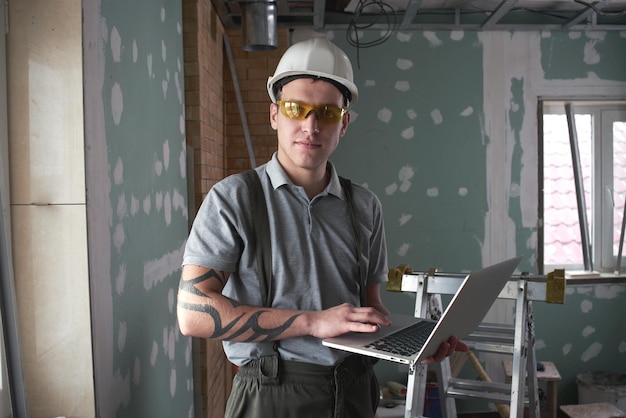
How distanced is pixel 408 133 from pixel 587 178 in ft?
4.96

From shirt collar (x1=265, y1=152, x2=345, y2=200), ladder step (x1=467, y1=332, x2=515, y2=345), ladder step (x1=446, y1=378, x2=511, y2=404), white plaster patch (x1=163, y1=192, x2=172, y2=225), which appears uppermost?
shirt collar (x1=265, y1=152, x2=345, y2=200)

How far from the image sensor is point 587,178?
4617 millimetres

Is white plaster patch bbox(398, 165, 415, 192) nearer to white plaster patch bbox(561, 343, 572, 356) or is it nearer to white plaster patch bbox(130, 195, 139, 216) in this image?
white plaster patch bbox(561, 343, 572, 356)

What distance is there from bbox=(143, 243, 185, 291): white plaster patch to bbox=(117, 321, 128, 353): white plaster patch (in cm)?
28

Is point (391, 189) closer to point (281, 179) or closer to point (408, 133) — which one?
point (408, 133)

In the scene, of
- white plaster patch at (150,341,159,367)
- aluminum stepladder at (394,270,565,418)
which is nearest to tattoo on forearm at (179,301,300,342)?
white plaster patch at (150,341,159,367)

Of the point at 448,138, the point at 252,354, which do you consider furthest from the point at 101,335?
the point at 448,138

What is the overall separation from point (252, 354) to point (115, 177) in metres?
0.72

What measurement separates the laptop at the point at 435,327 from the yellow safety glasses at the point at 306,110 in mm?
538

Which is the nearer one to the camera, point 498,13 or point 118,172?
point 118,172

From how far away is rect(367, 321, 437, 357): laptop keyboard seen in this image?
124 cm

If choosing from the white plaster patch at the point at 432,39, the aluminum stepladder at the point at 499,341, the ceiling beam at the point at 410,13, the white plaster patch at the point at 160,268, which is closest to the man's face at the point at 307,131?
the white plaster patch at the point at 160,268

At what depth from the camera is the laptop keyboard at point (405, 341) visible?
1238 millimetres

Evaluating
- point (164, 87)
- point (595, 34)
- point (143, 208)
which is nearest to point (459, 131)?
point (595, 34)
